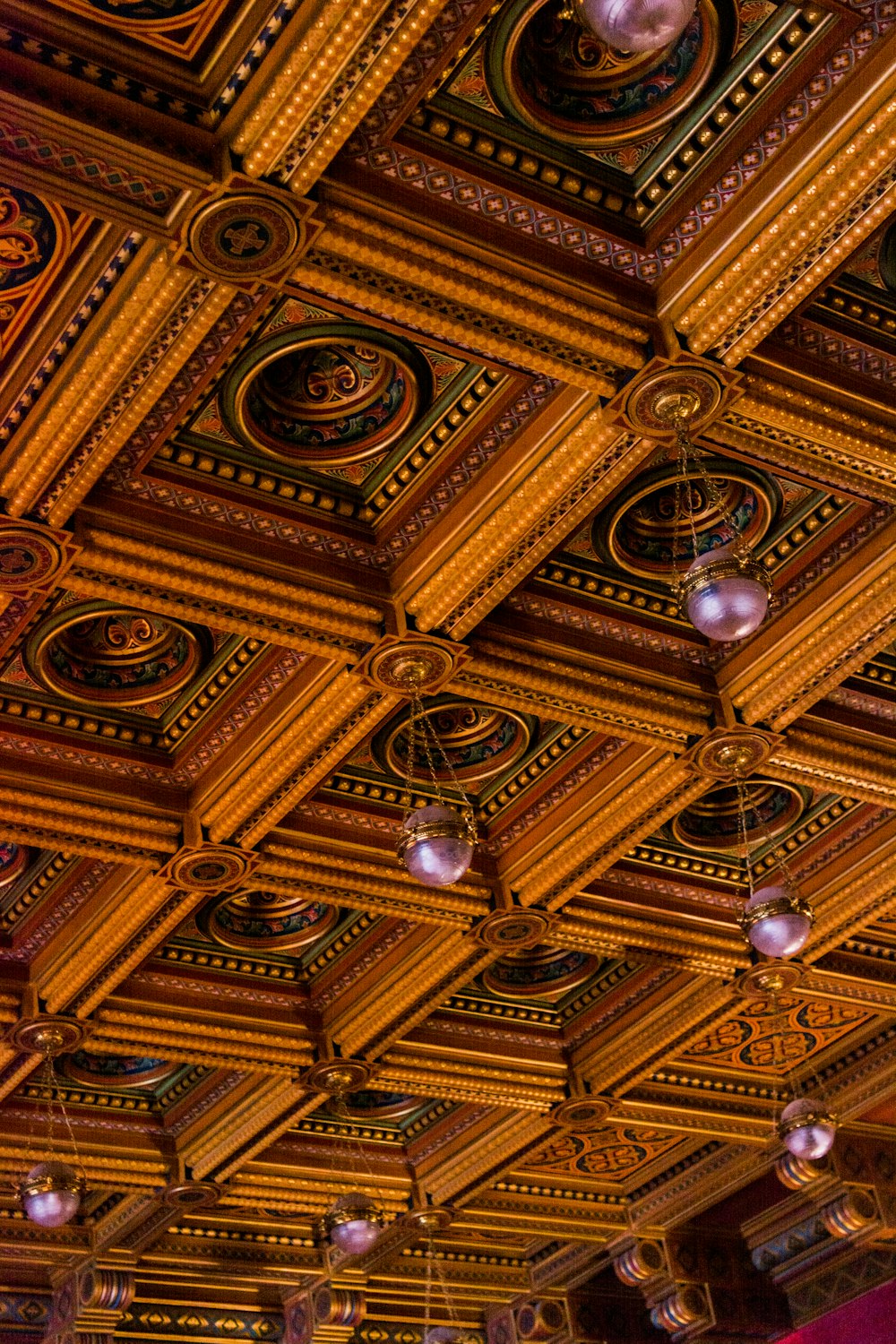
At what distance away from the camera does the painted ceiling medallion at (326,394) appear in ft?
21.2

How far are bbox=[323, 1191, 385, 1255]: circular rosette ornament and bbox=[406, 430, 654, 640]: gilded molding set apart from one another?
4347 mm

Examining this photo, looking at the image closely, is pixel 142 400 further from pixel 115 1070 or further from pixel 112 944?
pixel 115 1070

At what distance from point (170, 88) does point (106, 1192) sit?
8.63m

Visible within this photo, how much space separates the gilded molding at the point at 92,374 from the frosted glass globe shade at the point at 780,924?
370 cm

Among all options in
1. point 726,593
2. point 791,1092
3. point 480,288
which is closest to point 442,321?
point 480,288

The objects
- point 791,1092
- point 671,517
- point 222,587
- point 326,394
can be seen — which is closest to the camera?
point 326,394

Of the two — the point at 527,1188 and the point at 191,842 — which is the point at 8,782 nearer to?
the point at 191,842

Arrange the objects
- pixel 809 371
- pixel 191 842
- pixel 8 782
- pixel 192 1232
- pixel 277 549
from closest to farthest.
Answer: pixel 809 371
pixel 277 549
pixel 8 782
pixel 191 842
pixel 192 1232

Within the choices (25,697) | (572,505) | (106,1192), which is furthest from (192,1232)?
(572,505)

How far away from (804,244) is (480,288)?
120cm

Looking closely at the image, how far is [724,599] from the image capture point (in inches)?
224

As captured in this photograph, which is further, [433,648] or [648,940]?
[648,940]

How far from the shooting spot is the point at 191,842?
8.26 meters

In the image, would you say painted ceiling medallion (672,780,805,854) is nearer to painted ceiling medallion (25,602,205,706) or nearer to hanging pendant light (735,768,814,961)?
hanging pendant light (735,768,814,961)
